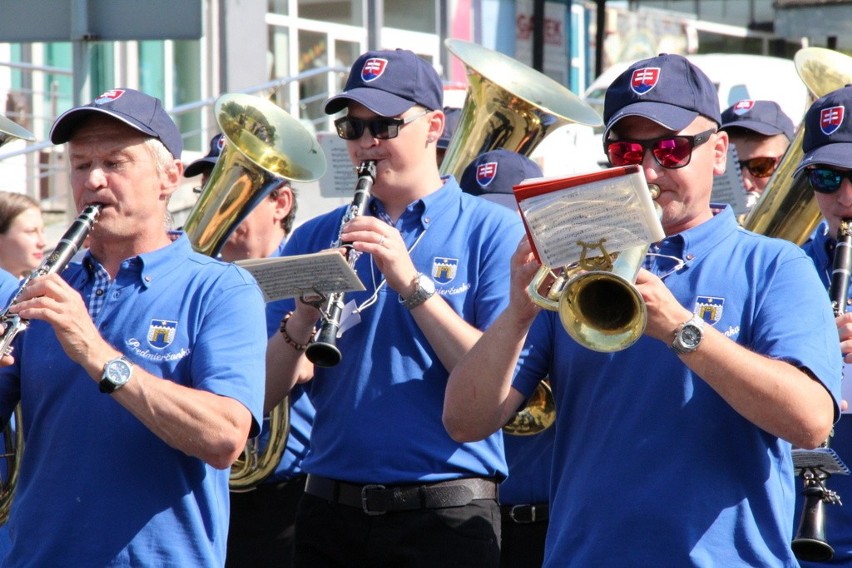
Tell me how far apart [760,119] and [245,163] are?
Result: 2440 millimetres

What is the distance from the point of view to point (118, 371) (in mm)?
3246

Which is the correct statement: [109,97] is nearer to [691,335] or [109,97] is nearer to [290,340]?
[290,340]

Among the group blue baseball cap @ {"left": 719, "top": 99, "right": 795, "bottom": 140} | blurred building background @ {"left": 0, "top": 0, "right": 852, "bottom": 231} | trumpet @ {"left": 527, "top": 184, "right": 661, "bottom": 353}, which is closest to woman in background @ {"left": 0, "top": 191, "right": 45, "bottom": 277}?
blurred building background @ {"left": 0, "top": 0, "right": 852, "bottom": 231}

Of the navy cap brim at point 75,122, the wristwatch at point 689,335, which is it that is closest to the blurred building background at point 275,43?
the navy cap brim at point 75,122

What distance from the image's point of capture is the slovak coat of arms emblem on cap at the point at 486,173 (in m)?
5.50

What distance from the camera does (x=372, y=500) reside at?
4.14 metres

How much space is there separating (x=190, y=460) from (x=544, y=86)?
3000mm

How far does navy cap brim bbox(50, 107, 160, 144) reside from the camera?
3.62 meters

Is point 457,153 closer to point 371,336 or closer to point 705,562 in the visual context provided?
point 371,336

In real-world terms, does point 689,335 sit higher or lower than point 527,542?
higher

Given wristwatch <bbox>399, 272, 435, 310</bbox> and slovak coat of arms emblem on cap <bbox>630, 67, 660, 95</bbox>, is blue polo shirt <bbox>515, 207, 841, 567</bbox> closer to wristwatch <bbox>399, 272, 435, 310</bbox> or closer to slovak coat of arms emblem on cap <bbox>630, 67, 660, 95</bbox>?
slovak coat of arms emblem on cap <bbox>630, 67, 660, 95</bbox>

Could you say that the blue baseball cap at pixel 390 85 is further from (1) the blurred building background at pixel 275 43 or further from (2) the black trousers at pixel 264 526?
(2) the black trousers at pixel 264 526

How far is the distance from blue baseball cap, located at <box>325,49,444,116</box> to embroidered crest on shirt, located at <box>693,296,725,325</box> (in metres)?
1.54

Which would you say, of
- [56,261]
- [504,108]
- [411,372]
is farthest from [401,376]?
[504,108]
